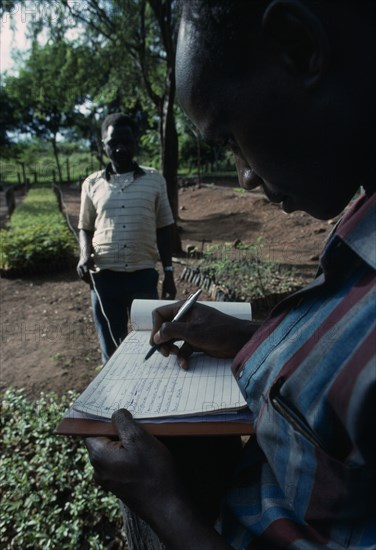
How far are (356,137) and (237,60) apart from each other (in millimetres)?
225

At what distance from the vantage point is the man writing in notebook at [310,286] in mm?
641

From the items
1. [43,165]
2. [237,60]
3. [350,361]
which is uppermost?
[237,60]

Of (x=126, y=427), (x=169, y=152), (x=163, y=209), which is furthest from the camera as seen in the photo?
(x=169, y=152)

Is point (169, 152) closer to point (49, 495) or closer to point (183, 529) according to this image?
point (49, 495)

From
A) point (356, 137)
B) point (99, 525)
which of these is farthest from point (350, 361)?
point (99, 525)

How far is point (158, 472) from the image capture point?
0.88 m

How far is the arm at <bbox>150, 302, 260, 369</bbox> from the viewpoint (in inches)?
48.9

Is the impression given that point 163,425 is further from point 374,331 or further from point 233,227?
point 233,227

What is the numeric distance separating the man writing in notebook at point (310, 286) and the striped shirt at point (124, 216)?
2.49m

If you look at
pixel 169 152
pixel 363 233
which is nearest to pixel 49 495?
pixel 363 233

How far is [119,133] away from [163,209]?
66 centimetres

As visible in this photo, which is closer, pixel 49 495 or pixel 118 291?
pixel 49 495

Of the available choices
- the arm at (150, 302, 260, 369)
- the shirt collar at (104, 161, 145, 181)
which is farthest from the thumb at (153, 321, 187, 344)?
the shirt collar at (104, 161, 145, 181)

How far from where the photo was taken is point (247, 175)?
0.90 m
